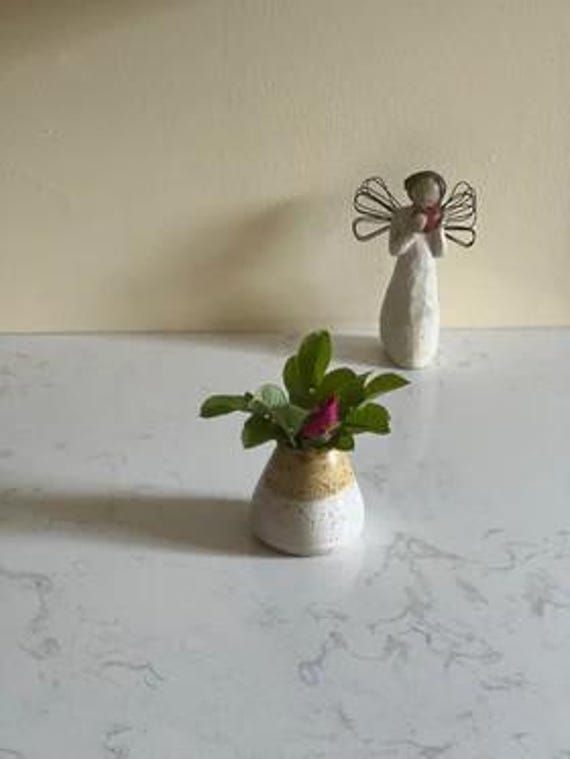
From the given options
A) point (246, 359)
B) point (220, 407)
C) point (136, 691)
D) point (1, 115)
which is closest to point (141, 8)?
point (1, 115)

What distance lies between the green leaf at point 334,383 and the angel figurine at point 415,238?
12.5 inches

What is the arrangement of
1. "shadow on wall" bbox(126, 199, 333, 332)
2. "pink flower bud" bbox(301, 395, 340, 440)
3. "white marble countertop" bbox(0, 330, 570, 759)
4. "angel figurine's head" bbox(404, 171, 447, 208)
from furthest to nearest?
"shadow on wall" bbox(126, 199, 333, 332)
"angel figurine's head" bbox(404, 171, 447, 208)
"pink flower bud" bbox(301, 395, 340, 440)
"white marble countertop" bbox(0, 330, 570, 759)

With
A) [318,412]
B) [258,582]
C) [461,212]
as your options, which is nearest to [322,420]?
[318,412]

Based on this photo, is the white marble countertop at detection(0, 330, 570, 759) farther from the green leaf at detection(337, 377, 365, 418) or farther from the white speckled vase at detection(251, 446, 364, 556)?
the green leaf at detection(337, 377, 365, 418)

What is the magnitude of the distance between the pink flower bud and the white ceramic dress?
35 cm

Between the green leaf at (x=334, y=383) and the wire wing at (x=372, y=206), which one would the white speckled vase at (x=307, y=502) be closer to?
the green leaf at (x=334, y=383)

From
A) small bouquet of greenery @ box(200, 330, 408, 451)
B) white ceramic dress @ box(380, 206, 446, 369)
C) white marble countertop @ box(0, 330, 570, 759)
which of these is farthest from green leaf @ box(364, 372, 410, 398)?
white ceramic dress @ box(380, 206, 446, 369)

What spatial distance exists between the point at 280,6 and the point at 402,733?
765 mm

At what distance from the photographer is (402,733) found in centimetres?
81

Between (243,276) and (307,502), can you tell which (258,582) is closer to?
(307,502)

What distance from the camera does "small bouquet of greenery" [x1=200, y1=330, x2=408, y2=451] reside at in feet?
3.16

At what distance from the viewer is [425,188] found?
1249mm

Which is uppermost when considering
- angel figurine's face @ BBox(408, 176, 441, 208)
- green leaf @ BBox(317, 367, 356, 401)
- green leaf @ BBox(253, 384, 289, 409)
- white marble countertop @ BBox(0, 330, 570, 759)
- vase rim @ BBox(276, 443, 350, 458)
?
angel figurine's face @ BBox(408, 176, 441, 208)

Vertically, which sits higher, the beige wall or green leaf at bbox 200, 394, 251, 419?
the beige wall
